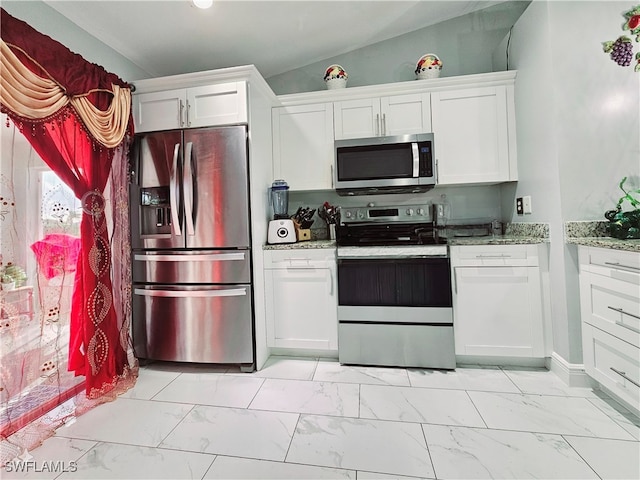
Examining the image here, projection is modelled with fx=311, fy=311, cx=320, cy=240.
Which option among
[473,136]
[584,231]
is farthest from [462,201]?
[584,231]

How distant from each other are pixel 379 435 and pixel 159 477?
3.16 ft

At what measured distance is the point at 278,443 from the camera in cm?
145

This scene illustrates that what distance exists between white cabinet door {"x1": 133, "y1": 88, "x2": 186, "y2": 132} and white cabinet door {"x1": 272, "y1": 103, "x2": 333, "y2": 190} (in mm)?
752

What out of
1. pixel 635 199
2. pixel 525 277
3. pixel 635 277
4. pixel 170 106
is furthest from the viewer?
pixel 170 106

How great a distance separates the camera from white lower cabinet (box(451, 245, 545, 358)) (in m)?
2.06

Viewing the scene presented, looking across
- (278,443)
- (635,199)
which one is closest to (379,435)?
(278,443)

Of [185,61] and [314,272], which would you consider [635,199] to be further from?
[185,61]

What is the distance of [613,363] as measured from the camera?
1.60 m

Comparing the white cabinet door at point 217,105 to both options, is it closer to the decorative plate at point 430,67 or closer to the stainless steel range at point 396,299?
the stainless steel range at point 396,299

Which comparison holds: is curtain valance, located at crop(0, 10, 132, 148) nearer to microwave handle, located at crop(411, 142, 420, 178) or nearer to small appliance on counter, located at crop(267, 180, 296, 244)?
small appliance on counter, located at crop(267, 180, 296, 244)

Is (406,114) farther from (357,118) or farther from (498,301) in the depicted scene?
(498,301)

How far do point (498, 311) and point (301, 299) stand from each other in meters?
1.37

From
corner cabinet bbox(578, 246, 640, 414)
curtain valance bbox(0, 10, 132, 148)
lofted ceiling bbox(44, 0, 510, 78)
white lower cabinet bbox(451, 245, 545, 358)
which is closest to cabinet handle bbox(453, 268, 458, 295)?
white lower cabinet bbox(451, 245, 545, 358)

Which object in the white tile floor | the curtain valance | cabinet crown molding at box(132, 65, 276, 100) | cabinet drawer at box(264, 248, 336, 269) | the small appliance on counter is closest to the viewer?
the white tile floor
